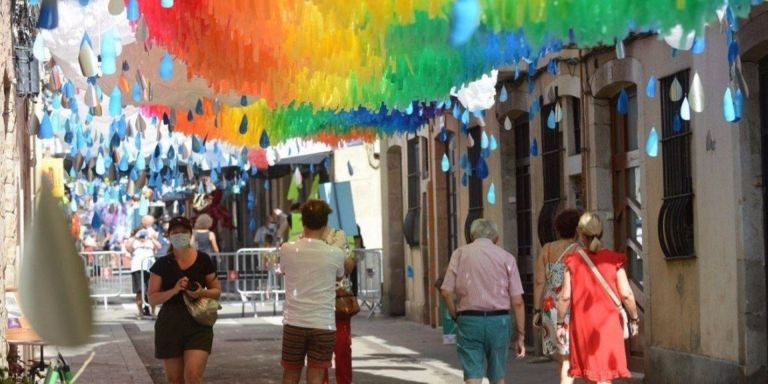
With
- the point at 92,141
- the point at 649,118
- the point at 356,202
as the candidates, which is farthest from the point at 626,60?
the point at 356,202

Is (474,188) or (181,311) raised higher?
(474,188)

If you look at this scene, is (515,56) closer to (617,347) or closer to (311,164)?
(617,347)

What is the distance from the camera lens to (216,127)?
51.4 feet

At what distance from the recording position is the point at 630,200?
52.1 feet

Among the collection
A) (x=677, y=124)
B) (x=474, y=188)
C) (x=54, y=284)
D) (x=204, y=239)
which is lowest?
(x=54, y=284)

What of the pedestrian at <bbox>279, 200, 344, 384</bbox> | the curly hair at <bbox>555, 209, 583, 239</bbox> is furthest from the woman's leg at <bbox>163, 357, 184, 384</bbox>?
the curly hair at <bbox>555, 209, 583, 239</bbox>

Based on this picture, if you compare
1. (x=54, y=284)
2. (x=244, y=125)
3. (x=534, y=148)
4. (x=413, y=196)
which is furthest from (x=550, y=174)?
(x=54, y=284)

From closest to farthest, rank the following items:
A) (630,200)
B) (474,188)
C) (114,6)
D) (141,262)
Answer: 1. (114,6)
2. (630,200)
3. (474,188)
4. (141,262)

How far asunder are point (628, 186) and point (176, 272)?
7.44 m

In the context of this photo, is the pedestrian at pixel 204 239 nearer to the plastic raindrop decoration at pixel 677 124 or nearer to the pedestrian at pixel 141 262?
the pedestrian at pixel 141 262

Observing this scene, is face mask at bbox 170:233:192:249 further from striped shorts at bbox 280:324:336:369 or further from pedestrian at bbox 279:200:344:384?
striped shorts at bbox 280:324:336:369

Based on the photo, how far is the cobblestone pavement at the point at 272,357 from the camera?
50.2 ft

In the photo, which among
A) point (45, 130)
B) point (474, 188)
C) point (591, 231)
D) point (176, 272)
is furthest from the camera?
point (474, 188)

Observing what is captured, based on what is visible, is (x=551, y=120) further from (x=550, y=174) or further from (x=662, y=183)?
(x=662, y=183)
